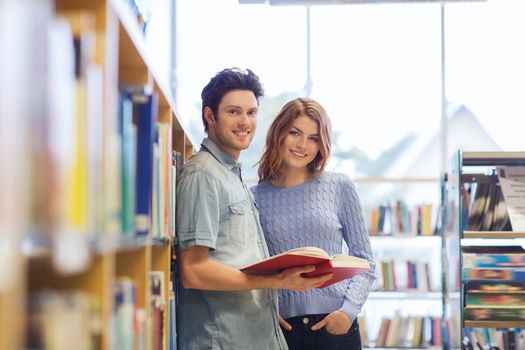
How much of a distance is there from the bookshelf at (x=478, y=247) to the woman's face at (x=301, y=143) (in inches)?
47.4

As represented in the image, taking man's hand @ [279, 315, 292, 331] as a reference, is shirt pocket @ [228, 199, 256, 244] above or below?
above

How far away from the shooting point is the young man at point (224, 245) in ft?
6.20

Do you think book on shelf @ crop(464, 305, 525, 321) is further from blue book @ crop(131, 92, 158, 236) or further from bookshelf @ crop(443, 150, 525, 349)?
blue book @ crop(131, 92, 158, 236)

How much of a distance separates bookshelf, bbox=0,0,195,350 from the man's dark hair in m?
1.04

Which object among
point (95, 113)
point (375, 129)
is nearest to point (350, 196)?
point (95, 113)

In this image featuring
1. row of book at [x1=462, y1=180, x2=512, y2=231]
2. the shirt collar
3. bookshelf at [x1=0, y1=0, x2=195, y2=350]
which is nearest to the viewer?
bookshelf at [x1=0, y1=0, x2=195, y2=350]

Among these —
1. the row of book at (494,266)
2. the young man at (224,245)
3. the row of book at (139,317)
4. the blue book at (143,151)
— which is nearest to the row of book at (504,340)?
the row of book at (494,266)

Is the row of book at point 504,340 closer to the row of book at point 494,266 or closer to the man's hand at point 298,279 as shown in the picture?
the row of book at point 494,266

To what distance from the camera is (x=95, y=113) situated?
2.87ft

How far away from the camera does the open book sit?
5.98ft

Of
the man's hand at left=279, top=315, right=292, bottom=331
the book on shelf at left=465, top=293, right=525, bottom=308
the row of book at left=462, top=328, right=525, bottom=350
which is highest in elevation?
the man's hand at left=279, top=315, right=292, bottom=331

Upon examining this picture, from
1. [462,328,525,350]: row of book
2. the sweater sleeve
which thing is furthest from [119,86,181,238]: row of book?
[462,328,525,350]: row of book

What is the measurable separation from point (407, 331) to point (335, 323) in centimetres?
341

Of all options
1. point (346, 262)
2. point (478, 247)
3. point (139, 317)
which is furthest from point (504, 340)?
point (139, 317)
